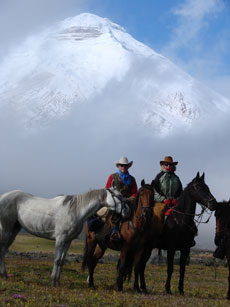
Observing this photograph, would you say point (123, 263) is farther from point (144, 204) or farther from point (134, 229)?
point (144, 204)

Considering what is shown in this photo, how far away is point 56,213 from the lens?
12.5 m

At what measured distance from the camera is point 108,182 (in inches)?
533

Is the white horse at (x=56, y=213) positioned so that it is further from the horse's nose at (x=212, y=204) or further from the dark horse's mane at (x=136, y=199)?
the horse's nose at (x=212, y=204)

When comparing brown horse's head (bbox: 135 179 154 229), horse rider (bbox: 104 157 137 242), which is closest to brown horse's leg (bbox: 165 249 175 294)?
brown horse's head (bbox: 135 179 154 229)

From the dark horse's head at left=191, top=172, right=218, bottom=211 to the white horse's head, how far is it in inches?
80.6

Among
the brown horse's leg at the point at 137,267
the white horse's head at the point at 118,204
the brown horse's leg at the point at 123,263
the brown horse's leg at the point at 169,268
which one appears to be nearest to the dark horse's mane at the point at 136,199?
the white horse's head at the point at 118,204

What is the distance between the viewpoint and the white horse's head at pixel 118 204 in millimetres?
12141

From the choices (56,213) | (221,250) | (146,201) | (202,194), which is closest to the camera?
(146,201)

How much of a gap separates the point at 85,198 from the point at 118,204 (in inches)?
40.1

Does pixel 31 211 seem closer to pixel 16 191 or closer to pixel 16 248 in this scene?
pixel 16 191

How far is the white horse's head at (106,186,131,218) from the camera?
1214cm

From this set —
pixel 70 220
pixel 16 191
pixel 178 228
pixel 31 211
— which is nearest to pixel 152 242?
pixel 178 228

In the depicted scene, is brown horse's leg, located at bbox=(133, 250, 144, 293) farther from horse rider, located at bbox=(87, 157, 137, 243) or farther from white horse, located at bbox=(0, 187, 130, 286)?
horse rider, located at bbox=(87, 157, 137, 243)

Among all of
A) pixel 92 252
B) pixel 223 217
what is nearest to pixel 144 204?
pixel 223 217
